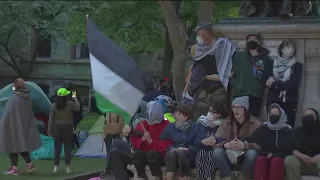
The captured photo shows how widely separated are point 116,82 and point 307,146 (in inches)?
108

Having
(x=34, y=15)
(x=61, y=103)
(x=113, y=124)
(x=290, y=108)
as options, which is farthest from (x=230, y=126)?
(x=34, y=15)

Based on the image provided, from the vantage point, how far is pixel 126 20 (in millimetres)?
27797

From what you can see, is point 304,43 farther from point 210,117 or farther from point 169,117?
point 169,117

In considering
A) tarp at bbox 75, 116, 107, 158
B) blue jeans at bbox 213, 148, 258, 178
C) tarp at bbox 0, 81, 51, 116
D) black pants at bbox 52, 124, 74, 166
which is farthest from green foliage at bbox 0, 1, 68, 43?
blue jeans at bbox 213, 148, 258, 178

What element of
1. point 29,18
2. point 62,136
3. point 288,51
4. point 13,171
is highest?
point 29,18

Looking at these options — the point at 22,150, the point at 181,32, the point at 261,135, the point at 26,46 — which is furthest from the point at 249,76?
the point at 26,46

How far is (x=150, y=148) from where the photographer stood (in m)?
9.31

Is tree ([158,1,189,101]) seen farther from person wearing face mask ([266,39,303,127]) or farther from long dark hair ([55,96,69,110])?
person wearing face mask ([266,39,303,127])

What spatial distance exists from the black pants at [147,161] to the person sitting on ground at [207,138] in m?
0.55

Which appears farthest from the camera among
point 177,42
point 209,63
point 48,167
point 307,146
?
point 177,42

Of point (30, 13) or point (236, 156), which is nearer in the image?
point (236, 156)

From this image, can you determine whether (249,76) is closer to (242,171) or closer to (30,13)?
(242,171)

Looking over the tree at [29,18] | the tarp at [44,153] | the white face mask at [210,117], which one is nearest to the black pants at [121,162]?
the white face mask at [210,117]

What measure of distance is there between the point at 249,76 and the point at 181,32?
9.55 metres
